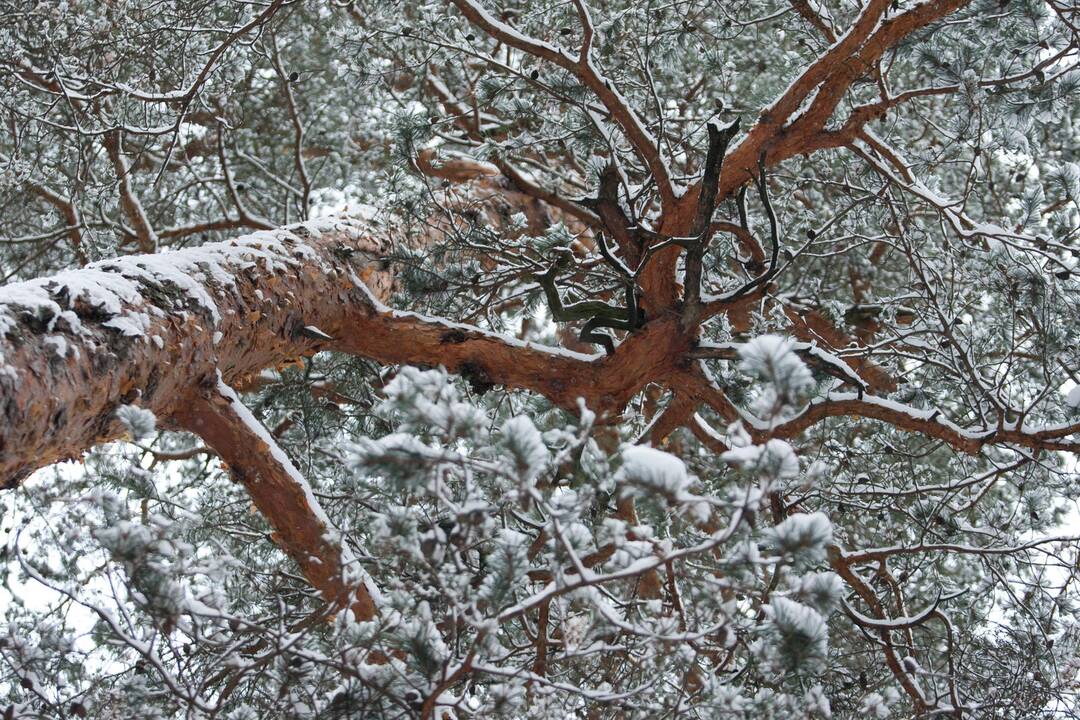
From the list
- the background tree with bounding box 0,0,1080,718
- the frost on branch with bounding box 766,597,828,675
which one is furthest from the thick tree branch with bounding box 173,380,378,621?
the frost on branch with bounding box 766,597,828,675

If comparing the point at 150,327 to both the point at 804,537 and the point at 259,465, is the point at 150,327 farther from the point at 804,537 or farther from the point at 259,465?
the point at 804,537

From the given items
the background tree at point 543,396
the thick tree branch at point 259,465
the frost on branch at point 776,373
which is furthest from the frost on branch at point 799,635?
the thick tree branch at point 259,465

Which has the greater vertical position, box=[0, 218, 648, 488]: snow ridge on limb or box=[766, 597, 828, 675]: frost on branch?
box=[0, 218, 648, 488]: snow ridge on limb

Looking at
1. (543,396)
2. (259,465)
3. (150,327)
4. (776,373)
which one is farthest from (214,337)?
(776,373)

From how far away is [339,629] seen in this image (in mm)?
1800

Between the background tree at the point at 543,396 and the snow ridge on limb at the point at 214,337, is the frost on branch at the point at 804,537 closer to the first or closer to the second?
the background tree at the point at 543,396

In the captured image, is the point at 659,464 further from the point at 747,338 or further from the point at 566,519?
the point at 747,338

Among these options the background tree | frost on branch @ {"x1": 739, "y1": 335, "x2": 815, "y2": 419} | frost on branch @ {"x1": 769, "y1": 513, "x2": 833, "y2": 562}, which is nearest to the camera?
frost on branch @ {"x1": 739, "y1": 335, "x2": 815, "y2": 419}

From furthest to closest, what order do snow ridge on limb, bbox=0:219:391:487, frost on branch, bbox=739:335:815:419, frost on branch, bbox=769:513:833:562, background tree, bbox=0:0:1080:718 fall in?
snow ridge on limb, bbox=0:219:391:487
background tree, bbox=0:0:1080:718
frost on branch, bbox=769:513:833:562
frost on branch, bbox=739:335:815:419

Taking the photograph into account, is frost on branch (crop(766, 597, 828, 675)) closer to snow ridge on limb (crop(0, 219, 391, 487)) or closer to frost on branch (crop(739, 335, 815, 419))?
frost on branch (crop(739, 335, 815, 419))

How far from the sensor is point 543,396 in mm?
3424

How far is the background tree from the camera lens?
167cm

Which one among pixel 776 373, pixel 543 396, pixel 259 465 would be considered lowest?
pixel 776 373

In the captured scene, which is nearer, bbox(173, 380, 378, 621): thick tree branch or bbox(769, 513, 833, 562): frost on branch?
bbox(769, 513, 833, 562): frost on branch
